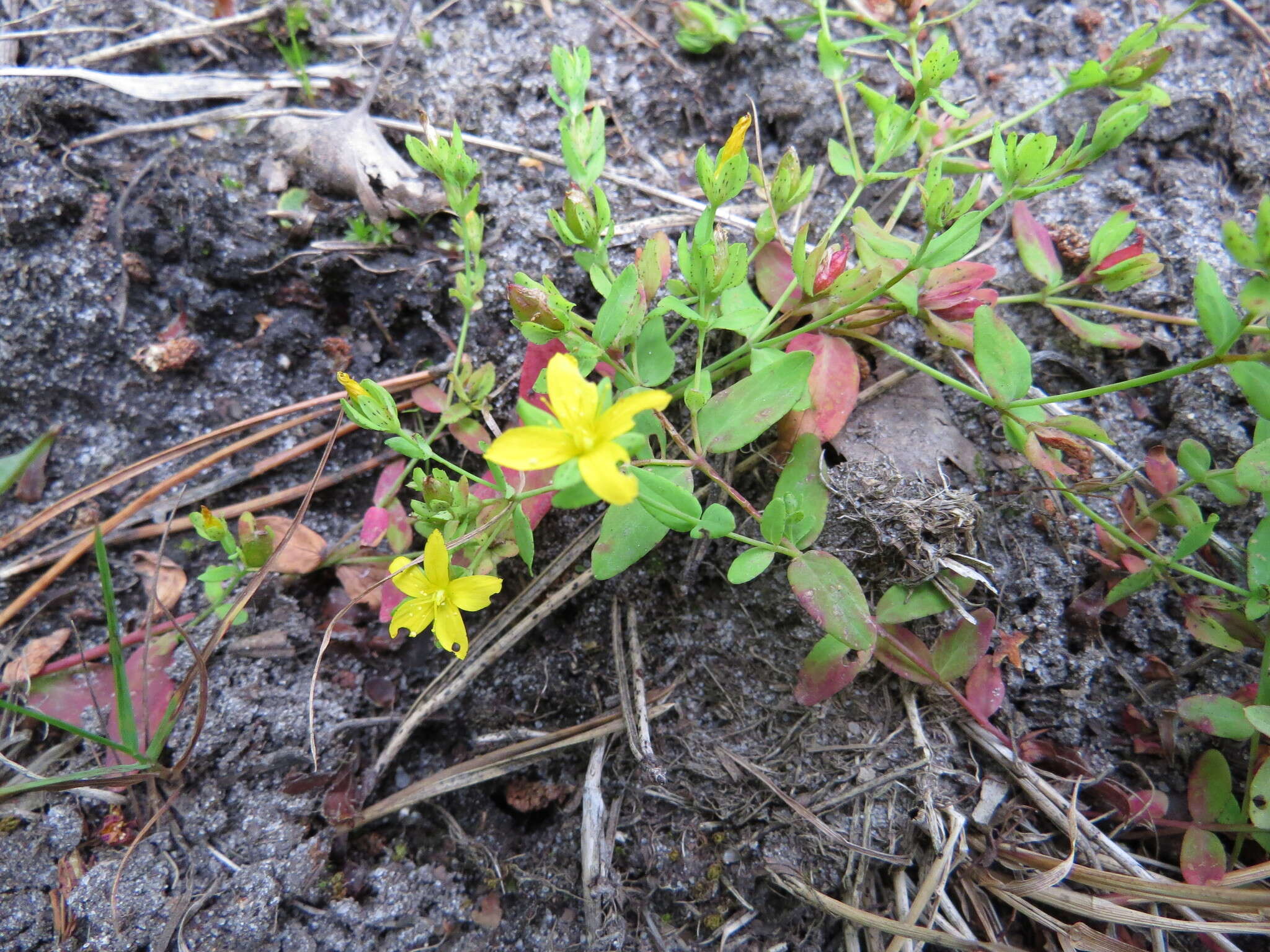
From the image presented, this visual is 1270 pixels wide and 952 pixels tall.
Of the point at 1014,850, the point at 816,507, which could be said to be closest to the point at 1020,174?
the point at 816,507

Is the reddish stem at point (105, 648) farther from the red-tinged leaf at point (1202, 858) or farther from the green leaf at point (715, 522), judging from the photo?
the red-tinged leaf at point (1202, 858)

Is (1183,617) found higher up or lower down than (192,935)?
higher up

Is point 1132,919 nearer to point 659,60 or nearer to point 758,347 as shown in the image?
point 758,347

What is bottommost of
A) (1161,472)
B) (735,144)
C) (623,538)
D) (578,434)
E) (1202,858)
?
(1202,858)

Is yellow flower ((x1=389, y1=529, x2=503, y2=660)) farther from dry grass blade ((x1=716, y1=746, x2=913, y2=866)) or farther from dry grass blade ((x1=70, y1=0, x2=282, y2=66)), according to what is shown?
dry grass blade ((x1=70, y1=0, x2=282, y2=66))

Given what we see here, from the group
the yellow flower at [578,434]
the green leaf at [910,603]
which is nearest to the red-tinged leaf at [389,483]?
the yellow flower at [578,434]

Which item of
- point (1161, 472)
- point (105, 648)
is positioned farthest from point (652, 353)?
point (105, 648)

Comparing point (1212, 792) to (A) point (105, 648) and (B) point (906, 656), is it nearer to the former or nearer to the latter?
(B) point (906, 656)
